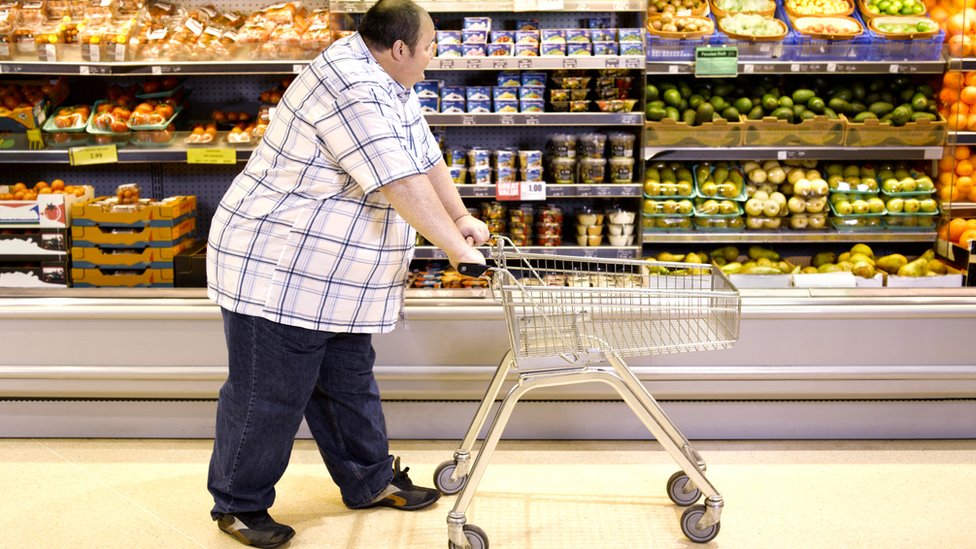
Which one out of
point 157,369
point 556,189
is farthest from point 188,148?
point 556,189

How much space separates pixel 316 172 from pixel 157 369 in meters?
1.33

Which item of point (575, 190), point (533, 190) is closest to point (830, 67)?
point (575, 190)

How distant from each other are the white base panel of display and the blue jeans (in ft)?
1.84

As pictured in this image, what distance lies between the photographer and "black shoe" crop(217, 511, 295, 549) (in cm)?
279

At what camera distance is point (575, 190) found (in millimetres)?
4371

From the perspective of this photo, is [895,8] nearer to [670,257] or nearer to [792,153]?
[792,153]

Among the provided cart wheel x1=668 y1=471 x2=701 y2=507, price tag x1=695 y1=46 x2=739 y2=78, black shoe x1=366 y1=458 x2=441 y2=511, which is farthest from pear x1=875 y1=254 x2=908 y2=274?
black shoe x1=366 y1=458 x2=441 y2=511

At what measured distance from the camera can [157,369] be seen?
11.4 ft

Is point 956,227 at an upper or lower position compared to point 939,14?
lower

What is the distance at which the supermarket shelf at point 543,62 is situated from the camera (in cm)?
421

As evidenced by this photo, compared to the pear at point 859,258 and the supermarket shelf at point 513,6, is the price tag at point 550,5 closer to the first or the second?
the supermarket shelf at point 513,6

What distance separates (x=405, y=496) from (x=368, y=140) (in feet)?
3.91

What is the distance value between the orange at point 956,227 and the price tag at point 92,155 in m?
3.58

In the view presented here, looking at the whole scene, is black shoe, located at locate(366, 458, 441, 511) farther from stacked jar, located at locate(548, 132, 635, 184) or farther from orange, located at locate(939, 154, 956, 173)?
orange, located at locate(939, 154, 956, 173)
